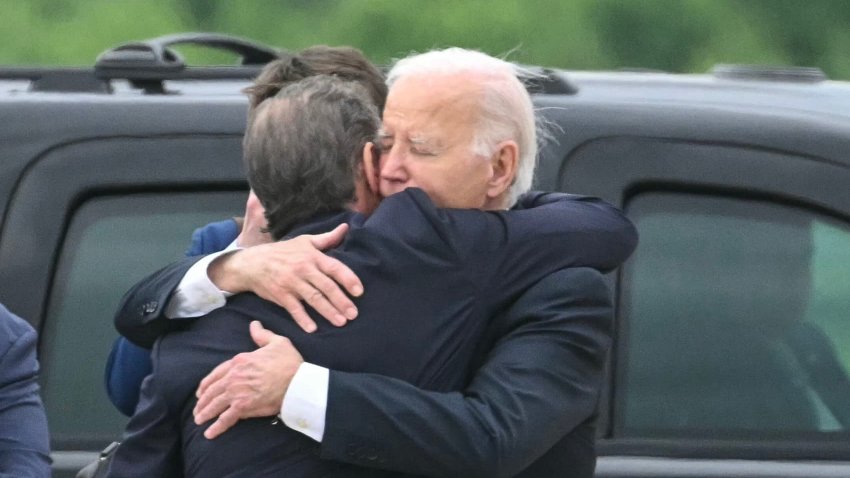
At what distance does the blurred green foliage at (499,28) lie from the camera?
12.1 meters

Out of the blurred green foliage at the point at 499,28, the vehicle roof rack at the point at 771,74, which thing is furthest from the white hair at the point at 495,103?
the blurred green foliage at the point at 499,28

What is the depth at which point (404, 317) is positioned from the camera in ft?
6.63

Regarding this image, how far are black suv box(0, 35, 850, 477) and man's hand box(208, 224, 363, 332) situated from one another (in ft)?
2.29

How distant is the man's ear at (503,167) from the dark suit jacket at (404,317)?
0.07 meters

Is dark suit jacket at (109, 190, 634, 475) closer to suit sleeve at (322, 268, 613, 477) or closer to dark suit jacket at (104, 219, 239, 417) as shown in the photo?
suit sleeve at (322, 268, 613, 477)

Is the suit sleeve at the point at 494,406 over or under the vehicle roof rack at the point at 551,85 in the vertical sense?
under

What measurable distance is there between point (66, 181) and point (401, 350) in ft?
3.21

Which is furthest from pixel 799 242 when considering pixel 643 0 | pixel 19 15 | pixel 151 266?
pixel 19 15

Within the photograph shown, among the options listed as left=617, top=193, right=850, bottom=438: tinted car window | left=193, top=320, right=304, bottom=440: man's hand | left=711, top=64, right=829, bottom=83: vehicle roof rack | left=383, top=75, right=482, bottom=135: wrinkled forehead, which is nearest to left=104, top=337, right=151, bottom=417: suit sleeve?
left=193, top=320, right=304, bottom=440: man's hand

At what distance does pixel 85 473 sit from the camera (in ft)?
8.05

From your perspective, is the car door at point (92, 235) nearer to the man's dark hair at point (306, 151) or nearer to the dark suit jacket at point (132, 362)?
the dark suit jacket at point (132, 362)

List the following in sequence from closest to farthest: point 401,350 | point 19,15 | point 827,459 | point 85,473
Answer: point 401,350, point 85,473, point 827,459, point 19,15

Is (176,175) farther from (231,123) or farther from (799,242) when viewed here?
(799,242)

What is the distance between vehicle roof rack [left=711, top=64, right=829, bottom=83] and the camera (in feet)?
10.8
